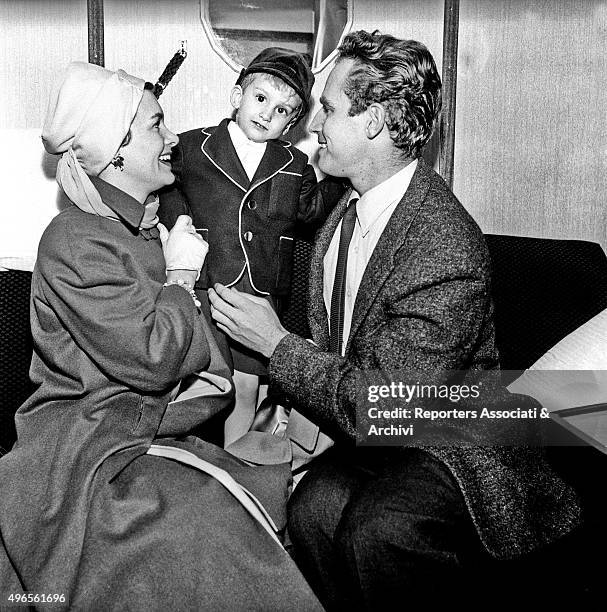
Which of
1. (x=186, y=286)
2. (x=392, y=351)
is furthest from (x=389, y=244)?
(x=186, y=286)

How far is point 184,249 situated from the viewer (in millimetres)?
2496

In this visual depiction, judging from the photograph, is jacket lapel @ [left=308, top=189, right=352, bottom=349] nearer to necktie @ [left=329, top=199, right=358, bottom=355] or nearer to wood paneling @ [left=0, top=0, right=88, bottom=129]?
necktie @ [left=329, top=199, right=358, bottom=355]

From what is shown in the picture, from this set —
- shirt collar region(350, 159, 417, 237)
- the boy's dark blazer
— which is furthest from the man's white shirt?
the boy's dark blazer

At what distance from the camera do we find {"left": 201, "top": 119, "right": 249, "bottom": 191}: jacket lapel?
264 cm

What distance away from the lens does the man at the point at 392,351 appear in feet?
6.95

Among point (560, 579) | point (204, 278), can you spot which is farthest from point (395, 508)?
point (204, 278)

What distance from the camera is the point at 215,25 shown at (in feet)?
10.1

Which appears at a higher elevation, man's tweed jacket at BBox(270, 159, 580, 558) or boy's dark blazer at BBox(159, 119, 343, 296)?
boy's dark blazer at BBox(159, 119, 343, 296)

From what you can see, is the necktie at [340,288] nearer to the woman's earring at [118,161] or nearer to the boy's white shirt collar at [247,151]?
the boy's white shirt collar at [247,151]

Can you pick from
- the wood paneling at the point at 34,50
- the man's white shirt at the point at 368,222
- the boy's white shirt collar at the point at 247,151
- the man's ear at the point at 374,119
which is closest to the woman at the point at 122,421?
the boy's white shirt collar at the point at 247,151

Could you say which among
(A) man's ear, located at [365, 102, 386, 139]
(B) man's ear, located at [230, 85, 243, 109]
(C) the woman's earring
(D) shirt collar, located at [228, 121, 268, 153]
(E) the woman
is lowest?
(E) the woman

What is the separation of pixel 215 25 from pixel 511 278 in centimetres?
134

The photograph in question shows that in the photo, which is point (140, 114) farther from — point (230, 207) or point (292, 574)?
point (292, 574)

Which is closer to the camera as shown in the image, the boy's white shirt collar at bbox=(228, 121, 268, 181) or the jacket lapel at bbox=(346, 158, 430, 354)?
the jacket lapel at bbox=(346, 158, 430, 354)
